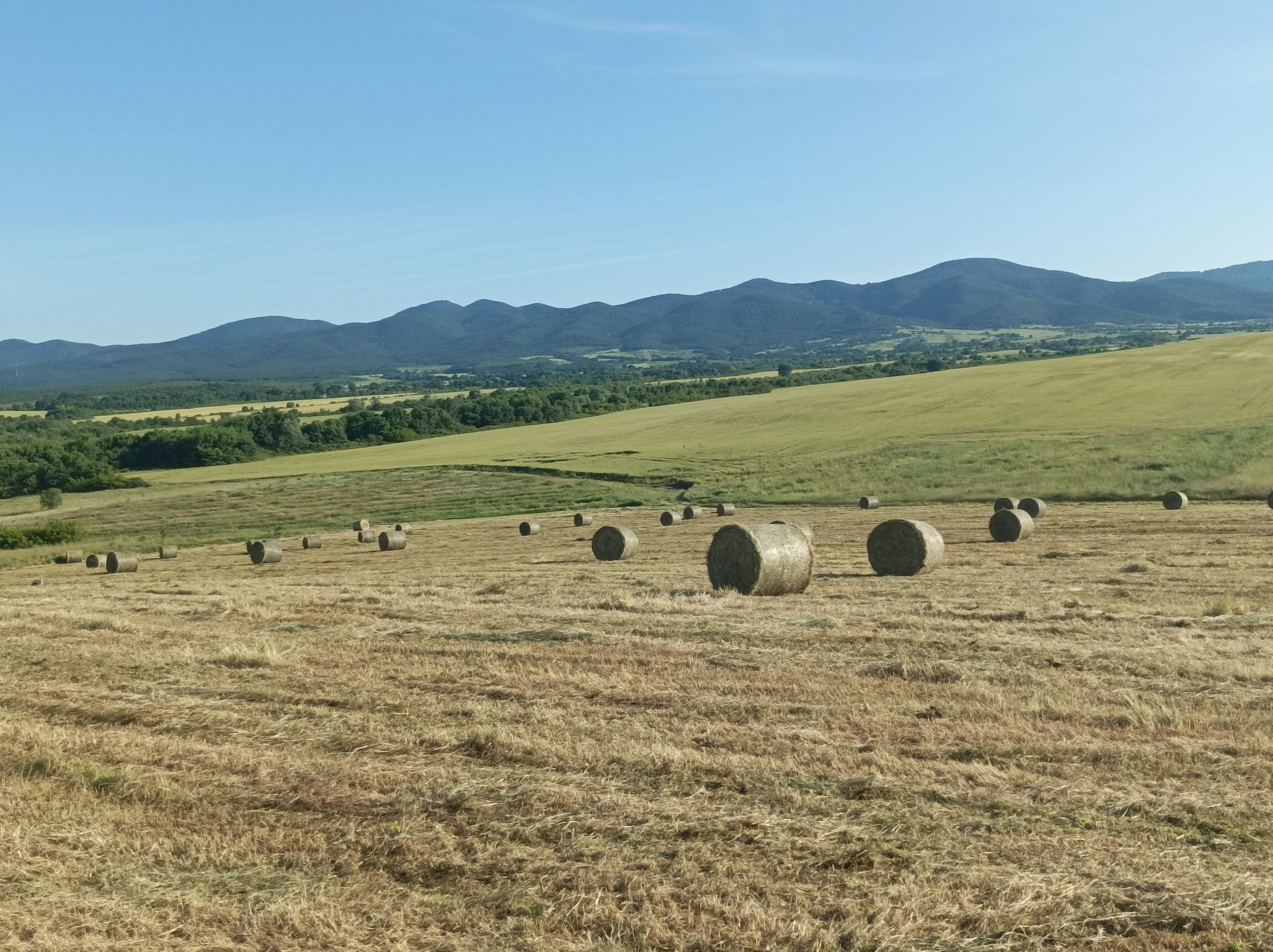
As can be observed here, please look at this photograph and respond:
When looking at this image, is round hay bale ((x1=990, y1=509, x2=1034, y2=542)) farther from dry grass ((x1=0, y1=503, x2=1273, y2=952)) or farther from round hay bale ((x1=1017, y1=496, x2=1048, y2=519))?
dry grass ((x1=0, y1=503, x2=1273, y2=952))

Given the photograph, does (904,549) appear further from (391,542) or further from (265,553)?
(265,553)

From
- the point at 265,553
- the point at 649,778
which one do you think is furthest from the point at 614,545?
the point at 649,778

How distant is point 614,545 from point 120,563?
14.4 m

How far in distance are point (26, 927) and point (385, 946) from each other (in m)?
1.80

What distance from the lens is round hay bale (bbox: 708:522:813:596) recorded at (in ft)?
57.8

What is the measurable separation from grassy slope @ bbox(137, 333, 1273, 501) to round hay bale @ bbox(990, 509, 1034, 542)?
10.7m

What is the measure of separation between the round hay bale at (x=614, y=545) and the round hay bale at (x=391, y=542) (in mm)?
8751

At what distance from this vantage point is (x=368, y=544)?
36.3 meters

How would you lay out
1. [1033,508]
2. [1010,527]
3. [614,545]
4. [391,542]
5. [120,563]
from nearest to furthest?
[1010,527], [614,545], [1033,508], [120,563], [391,542]

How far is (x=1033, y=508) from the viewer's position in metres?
31.6

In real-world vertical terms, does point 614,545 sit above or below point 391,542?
above

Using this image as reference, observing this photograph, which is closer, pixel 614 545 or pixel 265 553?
pixel 614 545

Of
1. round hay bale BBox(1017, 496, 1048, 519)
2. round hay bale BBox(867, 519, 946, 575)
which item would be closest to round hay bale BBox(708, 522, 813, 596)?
round hay bale BBox(867, 519, 946, 575)

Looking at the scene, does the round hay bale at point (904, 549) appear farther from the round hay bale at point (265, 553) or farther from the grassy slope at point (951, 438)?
the round hay bale at point (265, 553)
